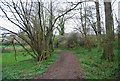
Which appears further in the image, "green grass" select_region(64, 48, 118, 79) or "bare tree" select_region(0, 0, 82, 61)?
"bare tree" select_region(0, 0, 82, 61)

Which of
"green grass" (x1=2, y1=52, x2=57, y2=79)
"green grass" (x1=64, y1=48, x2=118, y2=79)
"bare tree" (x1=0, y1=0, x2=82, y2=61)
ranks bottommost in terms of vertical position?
"green grass" (x1=2, y1=52, x2=57, y2=79)

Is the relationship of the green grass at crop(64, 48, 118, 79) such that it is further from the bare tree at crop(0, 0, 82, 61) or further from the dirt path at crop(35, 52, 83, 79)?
the bare tree at crop(0, 0, 82, 61)

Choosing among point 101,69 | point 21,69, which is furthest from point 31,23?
point 101,69

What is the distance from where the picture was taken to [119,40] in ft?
14.5

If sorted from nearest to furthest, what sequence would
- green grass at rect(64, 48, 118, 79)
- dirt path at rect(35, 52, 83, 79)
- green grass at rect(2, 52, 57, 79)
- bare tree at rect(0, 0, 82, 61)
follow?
1. green grass at rect(64, 48, 118, 79)
2. dirt path at rect(35, 52, 83, 79)
3. green grass at rect(2, 52, 57, 79)
4. bare tree at rect(0, 0, 82, 61)

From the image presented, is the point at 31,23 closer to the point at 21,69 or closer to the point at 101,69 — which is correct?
the point at 21,69

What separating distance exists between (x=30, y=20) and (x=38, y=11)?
3.34 ft

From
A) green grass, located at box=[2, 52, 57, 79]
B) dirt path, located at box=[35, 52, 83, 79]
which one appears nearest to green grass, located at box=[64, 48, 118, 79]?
dirt path, located at box=[35, 52, 83, 79]

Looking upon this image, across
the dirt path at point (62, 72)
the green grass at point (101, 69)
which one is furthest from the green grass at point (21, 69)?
the green grass at point (101, 69)

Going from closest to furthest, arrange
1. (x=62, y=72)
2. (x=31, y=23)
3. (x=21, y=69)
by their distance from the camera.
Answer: (x=62, y=72), (x=21, y=69), (x=31, y=23)

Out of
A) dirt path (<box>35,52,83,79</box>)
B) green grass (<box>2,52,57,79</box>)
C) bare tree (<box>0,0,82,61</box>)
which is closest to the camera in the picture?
Result: dirt path (<box>35,52,83,79</box>)

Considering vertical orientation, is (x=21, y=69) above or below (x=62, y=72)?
below

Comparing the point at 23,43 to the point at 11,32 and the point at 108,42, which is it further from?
the point at 108,42

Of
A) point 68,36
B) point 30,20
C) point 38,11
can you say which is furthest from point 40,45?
point 68,36
